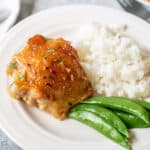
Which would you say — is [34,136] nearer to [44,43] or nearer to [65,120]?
[65,120]

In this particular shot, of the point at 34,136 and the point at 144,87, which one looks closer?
the point at 34,136

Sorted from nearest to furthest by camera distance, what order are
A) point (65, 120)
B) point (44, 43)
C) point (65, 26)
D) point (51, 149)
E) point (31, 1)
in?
point (51, 149), point (65, 120), point (44, 43), point (65, 26), point (31, 1)

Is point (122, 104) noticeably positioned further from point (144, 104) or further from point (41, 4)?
point (41, 4)

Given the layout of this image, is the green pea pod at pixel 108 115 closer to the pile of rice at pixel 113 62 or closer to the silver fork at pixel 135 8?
the pile of rice at pixel 113 62

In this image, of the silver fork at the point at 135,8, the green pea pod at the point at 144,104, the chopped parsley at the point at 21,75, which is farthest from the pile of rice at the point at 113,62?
the silver fork at the point at 135,8

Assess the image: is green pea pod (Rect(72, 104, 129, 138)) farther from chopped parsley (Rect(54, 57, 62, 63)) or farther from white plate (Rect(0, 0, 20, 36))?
white plate (Rect(0, 0, 20, 36))

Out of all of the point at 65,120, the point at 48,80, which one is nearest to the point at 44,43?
the point at 48,80

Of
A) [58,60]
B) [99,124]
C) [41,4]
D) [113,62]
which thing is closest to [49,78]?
[58,60]
